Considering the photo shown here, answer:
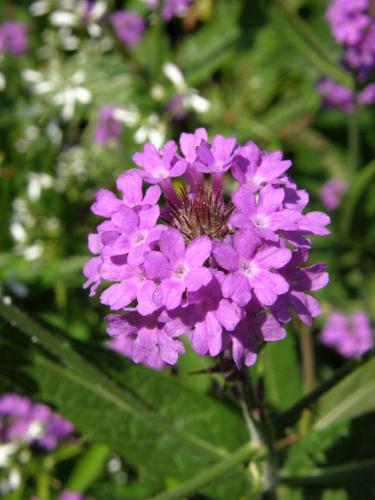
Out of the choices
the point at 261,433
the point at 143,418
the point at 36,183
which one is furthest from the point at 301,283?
the point at 36,183

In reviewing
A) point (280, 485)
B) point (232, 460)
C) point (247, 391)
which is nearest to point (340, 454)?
point (280, 485)

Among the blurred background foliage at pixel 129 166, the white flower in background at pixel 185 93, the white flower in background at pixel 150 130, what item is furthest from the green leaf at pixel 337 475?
the white flower in background at pixel 185 93

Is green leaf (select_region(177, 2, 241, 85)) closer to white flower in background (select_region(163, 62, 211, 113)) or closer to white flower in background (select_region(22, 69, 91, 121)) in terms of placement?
white flower in background (select_region(163, 62, 211, 113))

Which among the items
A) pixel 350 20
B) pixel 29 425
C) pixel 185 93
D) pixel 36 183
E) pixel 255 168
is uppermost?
pixel 255 168

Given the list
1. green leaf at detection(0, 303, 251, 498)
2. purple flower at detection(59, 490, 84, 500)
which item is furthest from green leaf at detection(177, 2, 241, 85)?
purple flower at detection(59, 490, 84, 500)

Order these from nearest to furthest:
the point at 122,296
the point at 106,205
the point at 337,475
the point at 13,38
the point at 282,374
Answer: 1. the point at 122,296
2. the point at 106,205
3. the point at 337,475
4. the point at 282,374
5. the point at 13,38

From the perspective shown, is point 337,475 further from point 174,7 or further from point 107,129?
point 174,7

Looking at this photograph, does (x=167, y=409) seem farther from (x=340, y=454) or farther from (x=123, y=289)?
(x=123, y=289)
